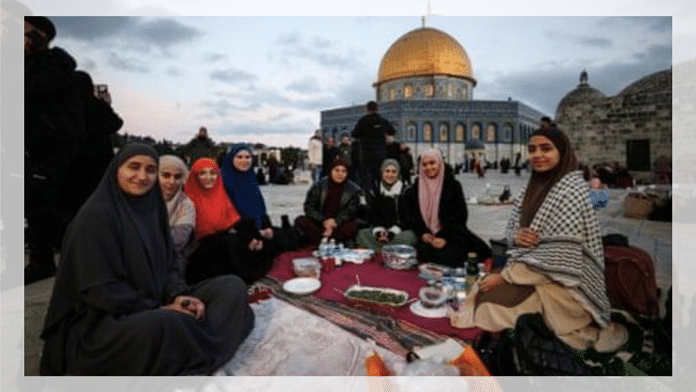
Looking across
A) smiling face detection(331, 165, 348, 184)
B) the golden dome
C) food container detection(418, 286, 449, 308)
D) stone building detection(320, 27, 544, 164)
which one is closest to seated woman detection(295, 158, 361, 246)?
smiling face detection(331, 165, 348, 184)

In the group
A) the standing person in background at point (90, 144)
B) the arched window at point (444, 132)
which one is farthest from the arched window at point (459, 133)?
the standing person in background at point (90, 144)

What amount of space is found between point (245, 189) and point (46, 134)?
1574 mm

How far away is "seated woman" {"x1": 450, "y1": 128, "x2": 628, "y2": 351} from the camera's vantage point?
2.02 m

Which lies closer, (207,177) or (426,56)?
(207,177)

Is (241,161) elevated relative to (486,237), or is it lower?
elevated

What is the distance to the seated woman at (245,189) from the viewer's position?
3754 millimetres

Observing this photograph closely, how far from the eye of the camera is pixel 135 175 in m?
1.89

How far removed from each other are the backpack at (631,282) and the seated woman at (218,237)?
243cm

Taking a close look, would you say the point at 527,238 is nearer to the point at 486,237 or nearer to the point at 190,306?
the point at 190,306

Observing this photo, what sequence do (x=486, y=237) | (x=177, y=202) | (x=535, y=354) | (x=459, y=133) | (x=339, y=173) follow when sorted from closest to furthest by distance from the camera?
(x=535, y=354), (x=177, y=202), (x=339, y=173), (x=486, y=237), (x=459, y=133)

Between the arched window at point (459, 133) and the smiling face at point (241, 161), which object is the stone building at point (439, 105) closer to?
the arched window at point (459, 133)

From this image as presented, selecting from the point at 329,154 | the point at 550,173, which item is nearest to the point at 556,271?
the point at 550,173

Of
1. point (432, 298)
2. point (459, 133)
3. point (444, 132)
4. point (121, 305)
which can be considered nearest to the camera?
point (121, 305)

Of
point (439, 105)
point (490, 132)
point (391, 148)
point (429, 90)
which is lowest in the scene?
point (391, 148)
